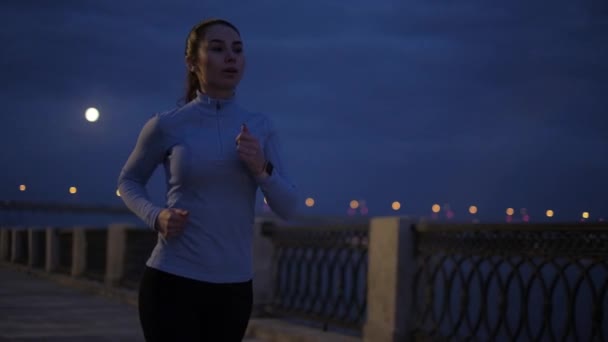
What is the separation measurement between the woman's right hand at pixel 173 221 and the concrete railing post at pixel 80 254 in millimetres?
16365

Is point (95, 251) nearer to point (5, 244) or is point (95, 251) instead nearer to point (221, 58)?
point (5, 244)

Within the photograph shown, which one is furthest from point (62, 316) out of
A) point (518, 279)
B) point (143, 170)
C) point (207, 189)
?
point (207, 189)

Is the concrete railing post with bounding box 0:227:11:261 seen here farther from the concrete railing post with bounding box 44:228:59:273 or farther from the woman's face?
the woman's face

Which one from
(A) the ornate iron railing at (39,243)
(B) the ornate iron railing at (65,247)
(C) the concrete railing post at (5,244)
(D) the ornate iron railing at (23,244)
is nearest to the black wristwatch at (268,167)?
(B) the ornate iron railing at (65,247)

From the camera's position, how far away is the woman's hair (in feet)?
9.32

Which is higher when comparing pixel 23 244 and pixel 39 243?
pixel 39 243

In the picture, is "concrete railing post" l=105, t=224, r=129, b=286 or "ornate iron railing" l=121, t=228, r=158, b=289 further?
"concrete railing post" l=105, t=224, r=129, b=286

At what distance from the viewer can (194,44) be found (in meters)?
2.88

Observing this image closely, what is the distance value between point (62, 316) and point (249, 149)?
31.0ft

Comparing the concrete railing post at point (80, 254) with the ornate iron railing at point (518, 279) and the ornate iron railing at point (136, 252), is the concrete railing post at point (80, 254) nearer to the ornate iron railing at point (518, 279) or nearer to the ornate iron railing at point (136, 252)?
the ornate iron railing at point (136, 252)

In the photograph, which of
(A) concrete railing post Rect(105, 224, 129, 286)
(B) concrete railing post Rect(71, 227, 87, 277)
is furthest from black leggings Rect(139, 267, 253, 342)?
(B) concrete railing post Rect(71, 227, 87, 277)

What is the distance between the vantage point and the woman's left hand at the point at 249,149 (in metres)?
2.56

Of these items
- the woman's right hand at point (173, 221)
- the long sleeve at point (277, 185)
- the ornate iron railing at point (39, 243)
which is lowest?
the ornate iron railing at point (39, 243)

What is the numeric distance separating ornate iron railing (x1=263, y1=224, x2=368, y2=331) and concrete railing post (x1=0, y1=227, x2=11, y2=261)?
2227 cm
